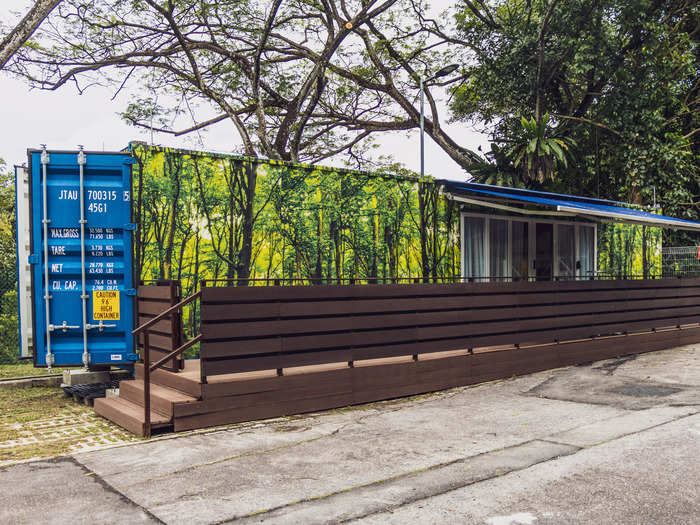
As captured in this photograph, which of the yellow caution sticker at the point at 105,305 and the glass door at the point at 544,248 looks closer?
the yellow caution sticker at the point at 105,305

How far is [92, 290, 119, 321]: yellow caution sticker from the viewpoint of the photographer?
763cm

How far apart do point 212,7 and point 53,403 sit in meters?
13.9

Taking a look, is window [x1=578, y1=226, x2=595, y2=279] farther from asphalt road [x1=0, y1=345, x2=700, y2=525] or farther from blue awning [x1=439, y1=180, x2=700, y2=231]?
asphalt road [x1=0, y1=345, x2=700, y2=525]

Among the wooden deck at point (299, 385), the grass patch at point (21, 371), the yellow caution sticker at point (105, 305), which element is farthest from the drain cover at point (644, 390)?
the grass patch at point (21, 371)

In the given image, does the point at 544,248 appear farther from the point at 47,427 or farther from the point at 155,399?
the point at 47,427

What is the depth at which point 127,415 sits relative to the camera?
625 centimetres

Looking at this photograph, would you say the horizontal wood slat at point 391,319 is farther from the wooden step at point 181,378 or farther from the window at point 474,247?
the window at point 474,247

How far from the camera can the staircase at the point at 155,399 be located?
19.9ft

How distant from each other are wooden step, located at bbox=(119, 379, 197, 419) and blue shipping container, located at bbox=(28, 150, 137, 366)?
774mm

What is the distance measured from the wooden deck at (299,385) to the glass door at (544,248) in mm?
4293

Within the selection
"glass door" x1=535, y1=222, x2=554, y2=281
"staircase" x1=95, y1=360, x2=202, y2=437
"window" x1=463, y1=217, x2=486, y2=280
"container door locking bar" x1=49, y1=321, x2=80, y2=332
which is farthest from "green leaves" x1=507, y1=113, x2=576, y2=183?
"container door locking bar" x1=49, y1=321, x2=80, y2=332

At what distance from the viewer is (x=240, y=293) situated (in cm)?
645

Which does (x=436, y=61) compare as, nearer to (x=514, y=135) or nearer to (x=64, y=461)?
(x=514, y=135)

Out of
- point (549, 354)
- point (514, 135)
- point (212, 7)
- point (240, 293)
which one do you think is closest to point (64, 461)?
point (240, 293)
